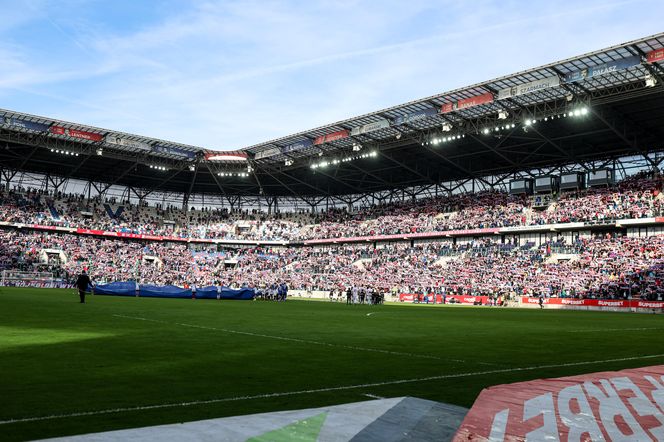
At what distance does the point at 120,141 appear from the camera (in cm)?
6369

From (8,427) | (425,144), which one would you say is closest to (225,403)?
(8,427)

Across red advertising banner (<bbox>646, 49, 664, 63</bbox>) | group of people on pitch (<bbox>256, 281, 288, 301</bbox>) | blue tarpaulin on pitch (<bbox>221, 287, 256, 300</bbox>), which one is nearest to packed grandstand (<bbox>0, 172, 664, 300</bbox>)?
group of people on pitch (<bbox>256, 281, 288, 301</bbox>)

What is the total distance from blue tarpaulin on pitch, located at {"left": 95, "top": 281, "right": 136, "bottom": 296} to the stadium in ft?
0.60

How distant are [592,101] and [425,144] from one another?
17806 millimetres

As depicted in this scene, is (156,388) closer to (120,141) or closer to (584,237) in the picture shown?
(584,237)

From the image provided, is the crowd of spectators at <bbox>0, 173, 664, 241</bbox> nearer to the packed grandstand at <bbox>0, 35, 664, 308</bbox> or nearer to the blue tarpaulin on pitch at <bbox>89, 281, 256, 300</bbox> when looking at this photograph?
the packed grandstand at <bbox>0, 35, 664, 308</bbox>

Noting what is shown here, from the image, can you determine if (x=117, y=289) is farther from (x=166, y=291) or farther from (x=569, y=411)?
(x=569, y=411)

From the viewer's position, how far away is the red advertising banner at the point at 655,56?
36.9 m

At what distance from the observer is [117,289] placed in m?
45.7

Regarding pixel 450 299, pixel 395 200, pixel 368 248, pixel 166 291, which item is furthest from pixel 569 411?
pixel 395 200

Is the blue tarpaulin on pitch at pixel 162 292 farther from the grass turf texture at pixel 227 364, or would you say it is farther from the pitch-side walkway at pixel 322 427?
the pitch-side walkway at pixel 322 427

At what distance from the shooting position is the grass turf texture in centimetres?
650

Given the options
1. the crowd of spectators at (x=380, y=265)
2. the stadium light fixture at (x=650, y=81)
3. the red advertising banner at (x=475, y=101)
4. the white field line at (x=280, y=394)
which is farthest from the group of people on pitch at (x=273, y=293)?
the white field line at (x=280, y=394)

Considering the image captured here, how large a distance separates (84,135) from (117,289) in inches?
948
